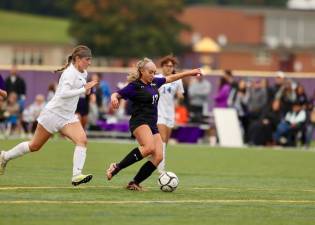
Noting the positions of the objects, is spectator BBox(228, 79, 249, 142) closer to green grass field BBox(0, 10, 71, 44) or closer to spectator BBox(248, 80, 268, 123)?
spectator BBox(248, 80, 268, 123)

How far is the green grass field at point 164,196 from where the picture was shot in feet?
45.1

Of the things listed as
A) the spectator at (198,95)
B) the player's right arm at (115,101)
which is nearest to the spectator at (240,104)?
the spectator at (198,95)

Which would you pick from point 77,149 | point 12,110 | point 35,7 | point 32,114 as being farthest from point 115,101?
point 35,7

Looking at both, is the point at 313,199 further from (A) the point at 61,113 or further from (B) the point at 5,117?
(B) the point at 5,117

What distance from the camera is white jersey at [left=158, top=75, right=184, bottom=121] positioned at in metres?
20.4

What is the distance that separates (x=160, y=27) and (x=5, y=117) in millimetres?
66444

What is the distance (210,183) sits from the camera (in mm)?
18781

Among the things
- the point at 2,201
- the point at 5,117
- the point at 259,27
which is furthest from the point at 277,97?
the point at 259,27

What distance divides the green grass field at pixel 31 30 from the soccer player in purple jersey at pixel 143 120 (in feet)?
300

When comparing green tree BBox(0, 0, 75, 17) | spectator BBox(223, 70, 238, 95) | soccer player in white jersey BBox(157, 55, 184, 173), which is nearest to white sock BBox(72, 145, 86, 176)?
soccer player in white jersey BBox(157, 55, 184, 173)

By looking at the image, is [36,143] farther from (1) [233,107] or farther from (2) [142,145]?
(1) [233,107]

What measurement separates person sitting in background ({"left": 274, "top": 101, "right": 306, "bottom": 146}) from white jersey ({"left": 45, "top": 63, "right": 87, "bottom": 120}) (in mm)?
16496

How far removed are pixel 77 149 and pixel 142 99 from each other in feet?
3.61

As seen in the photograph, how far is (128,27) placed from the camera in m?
97.9
